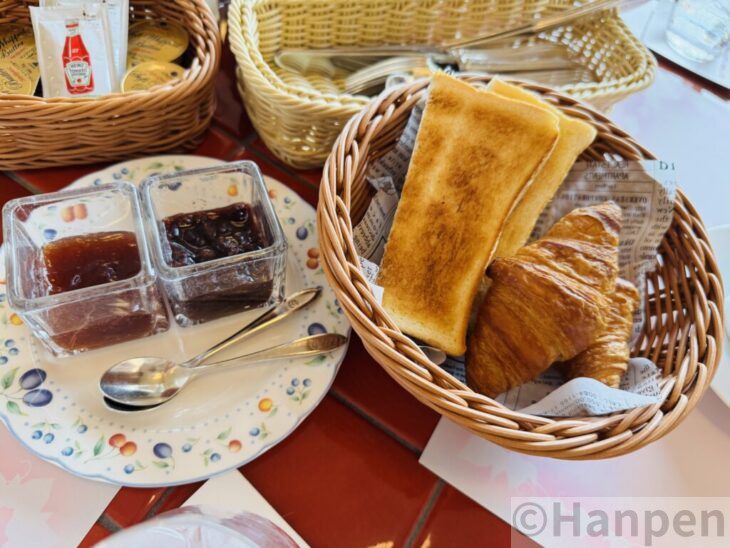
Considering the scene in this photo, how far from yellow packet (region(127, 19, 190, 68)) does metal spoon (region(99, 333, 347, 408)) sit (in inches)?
21.2

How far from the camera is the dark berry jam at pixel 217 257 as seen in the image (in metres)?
0.70

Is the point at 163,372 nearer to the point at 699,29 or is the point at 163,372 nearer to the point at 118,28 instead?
the point at 118,28

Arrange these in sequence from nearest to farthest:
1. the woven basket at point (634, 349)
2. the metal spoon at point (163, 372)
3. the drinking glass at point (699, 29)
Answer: the woven basket at point (634, 349)
the metal spoon at point (163, 372)
the drinking glass at point (699, 29)

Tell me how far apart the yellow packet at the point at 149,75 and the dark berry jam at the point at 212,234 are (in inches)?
10.2

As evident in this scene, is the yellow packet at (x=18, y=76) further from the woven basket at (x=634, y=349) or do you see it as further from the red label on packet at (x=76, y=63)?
the woven basket at (x=634, y=349)

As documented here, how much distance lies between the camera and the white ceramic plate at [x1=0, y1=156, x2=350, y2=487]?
0.62 metres

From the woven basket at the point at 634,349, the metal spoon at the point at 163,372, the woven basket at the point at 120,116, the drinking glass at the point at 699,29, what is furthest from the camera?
the drinking glass at the point at 699,29

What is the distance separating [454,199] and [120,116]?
0.50 m

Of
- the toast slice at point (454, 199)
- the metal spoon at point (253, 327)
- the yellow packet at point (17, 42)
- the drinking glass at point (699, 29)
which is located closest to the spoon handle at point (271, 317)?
the metal spoon at point (253, 327)

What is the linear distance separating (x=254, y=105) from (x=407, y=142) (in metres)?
0.27

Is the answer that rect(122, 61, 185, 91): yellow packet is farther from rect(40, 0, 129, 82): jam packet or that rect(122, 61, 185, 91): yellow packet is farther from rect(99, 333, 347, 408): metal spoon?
rect(99, 333, 347, 408): metal spoon

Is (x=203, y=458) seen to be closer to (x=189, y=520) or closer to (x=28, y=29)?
(x=189, y=520)

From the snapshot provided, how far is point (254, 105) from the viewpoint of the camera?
2.91 ft

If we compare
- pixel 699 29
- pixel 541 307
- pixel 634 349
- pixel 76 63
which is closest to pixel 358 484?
pixel 541 307
